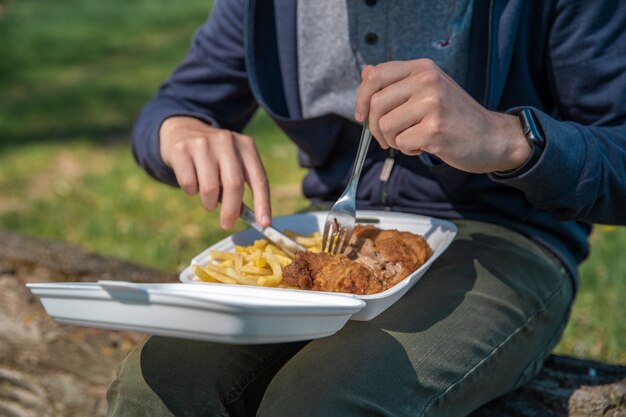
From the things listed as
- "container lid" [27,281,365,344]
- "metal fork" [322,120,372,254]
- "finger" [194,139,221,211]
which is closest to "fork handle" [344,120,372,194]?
"metal fork" [322,120,372,254]

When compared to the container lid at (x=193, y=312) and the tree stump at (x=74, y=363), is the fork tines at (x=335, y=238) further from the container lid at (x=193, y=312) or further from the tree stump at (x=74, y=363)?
the tree stump at (x=74, y=363)

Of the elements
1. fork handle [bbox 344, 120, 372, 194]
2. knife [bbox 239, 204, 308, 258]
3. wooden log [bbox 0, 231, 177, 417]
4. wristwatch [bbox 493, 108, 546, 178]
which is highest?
wristwatch [bbox 493, 108, 546, 178]

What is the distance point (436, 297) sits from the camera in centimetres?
153

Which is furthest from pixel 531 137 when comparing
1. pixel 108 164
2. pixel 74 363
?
pixel 108 164

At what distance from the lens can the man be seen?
1.38m

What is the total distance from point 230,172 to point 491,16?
62cm

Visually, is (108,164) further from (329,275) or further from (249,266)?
(329,275)

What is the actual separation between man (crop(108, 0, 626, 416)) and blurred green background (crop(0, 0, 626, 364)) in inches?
42.2

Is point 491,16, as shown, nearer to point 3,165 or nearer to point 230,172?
point 230,172

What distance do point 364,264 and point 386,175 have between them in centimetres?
42

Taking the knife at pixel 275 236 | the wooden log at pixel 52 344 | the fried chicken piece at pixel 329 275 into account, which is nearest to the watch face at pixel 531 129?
the fried chicken piece at pixel 329 275

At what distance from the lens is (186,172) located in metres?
1.63

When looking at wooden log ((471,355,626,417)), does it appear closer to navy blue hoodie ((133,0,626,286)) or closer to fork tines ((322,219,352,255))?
navy blue hoodie ((133,0,626,286))

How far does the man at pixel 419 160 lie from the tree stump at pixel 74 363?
89 millimetres
